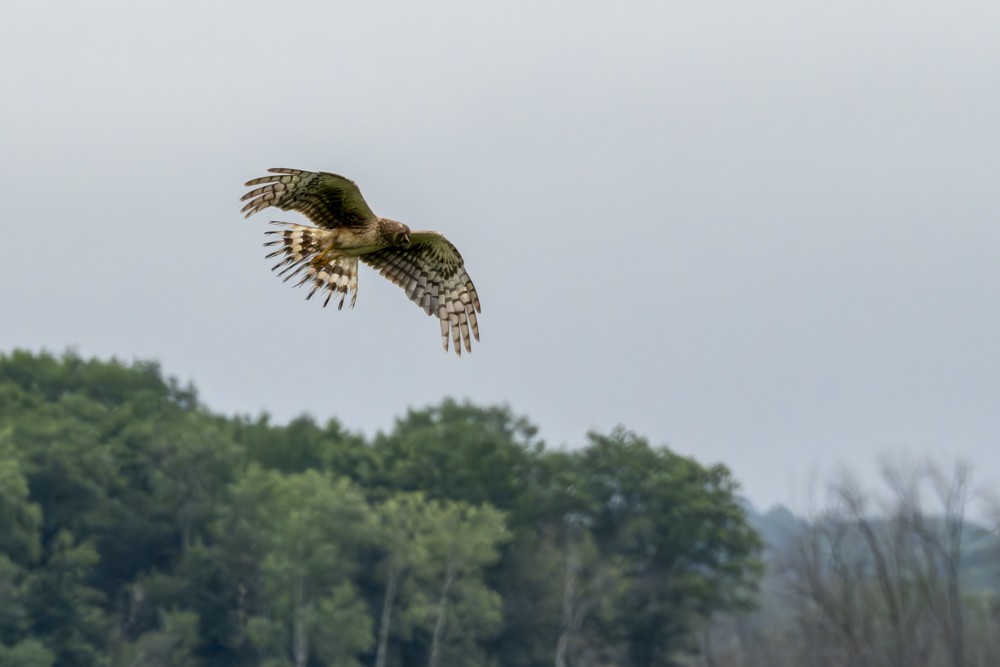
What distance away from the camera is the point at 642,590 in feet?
270

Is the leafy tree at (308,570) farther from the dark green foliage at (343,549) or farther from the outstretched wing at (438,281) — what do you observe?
the outstretched wing at (438,281)

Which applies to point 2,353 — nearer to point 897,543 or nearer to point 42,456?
point 42,456

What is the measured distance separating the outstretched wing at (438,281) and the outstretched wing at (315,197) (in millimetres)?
1546

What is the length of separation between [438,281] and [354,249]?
2.00 metres

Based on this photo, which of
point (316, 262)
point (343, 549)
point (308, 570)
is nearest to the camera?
point (316, 262)

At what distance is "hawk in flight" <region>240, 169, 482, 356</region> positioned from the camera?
23.3 m

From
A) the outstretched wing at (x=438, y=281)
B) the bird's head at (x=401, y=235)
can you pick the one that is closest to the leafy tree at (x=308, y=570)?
the outstretched wing at (x=438, y=281)

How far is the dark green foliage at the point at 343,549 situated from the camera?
76.5 meters

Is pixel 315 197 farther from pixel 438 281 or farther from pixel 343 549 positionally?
pixel 343 549

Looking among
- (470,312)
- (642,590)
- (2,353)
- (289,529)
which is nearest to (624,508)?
(642,590)

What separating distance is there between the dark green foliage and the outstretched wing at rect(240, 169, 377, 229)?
170 ft

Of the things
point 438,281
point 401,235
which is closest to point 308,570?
point 438,281

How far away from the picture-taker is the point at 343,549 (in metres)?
79.9

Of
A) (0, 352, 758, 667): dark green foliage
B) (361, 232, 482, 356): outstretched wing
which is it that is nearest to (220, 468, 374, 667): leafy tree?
(0, 352, 758, 667): dark green foliage
